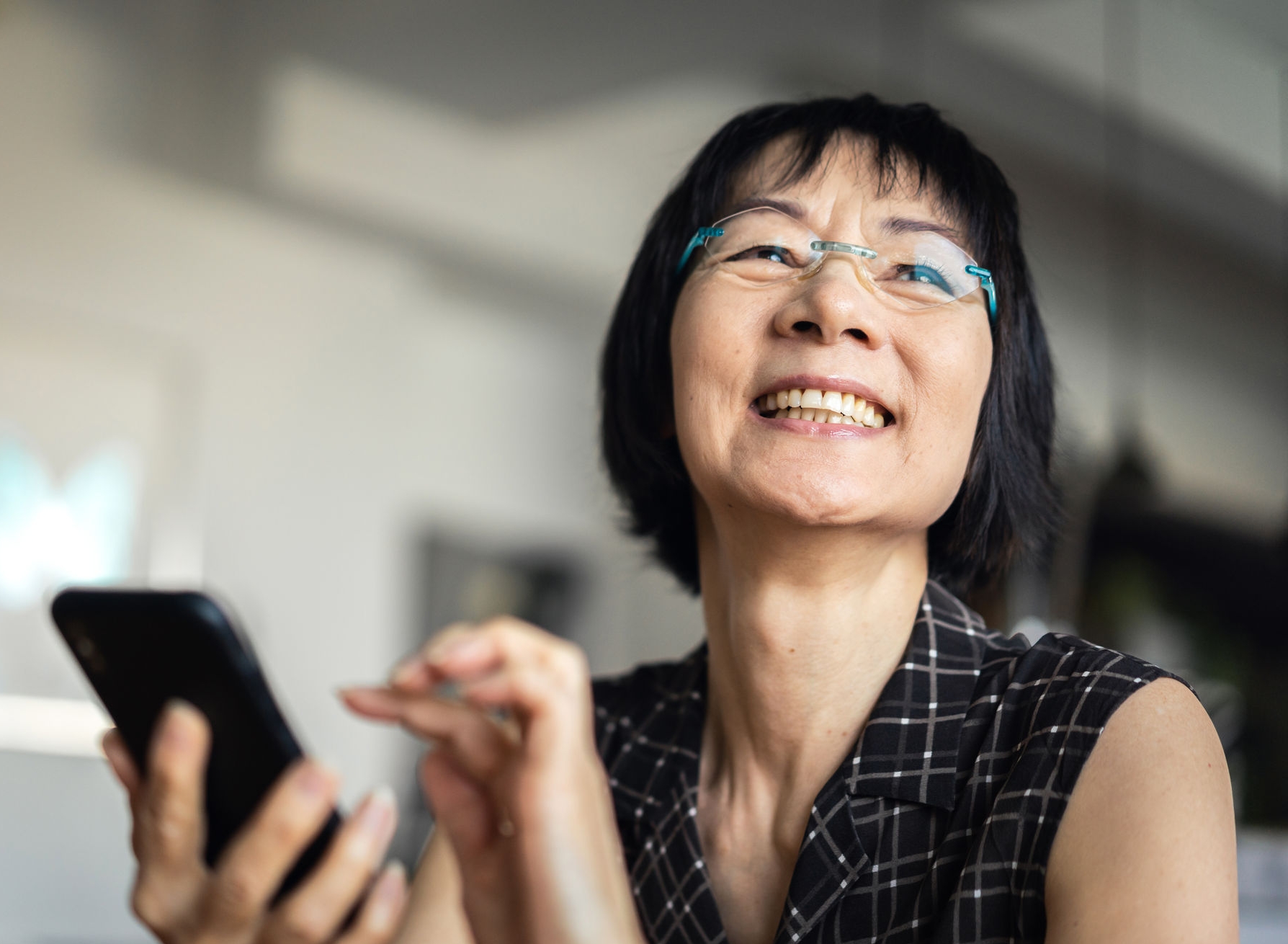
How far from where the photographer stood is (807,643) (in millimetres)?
1135

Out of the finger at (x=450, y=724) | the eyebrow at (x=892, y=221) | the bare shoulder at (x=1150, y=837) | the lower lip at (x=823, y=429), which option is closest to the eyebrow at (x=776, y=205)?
the eyebrow at (x=892, y=221)

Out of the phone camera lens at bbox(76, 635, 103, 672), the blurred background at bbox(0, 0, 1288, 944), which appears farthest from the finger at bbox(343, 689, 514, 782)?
the blurred background at bbox(0, 0, 1288, 944)

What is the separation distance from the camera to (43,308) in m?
3.27

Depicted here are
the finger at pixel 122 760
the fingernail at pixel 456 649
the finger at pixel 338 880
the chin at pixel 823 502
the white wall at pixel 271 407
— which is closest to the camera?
the fingernail at pixel 456 649

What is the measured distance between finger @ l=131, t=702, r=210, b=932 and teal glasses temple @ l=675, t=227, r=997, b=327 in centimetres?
69

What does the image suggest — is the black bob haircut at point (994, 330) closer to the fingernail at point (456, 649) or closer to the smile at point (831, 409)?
the smile at point (831, 409)

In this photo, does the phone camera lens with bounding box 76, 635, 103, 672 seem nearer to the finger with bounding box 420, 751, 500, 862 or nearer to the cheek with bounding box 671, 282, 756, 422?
the finger with bounding box 420, 751, 500, 862

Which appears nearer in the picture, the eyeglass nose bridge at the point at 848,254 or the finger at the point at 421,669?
the finger at the point at 421,669

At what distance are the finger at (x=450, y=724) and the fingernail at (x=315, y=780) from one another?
79 millimetres

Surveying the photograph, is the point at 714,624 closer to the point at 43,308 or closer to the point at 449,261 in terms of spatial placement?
the point at 43,308

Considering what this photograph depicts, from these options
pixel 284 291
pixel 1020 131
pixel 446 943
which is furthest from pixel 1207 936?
pixel 1020 131

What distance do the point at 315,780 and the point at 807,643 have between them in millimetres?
523

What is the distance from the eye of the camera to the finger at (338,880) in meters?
0.76

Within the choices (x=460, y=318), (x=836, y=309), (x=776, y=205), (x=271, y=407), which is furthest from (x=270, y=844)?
(x=460, y=318)
